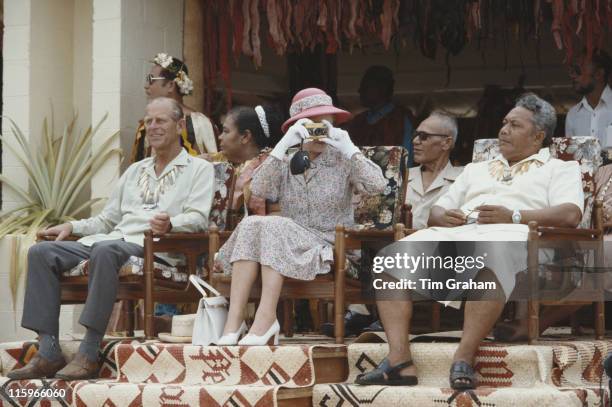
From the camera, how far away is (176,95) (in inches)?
378

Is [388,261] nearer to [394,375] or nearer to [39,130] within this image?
[394,375]

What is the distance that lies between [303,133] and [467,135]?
5.18 meters

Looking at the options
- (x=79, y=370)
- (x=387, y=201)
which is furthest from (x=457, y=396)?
(x=79, y=370)

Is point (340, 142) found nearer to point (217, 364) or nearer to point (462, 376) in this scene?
point (217, 364)

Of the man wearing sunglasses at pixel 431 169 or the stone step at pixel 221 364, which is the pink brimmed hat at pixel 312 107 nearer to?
the man wearing sunglasses at pixel 431 169

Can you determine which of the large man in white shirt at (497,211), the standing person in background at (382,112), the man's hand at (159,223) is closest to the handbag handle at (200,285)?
the man's hand at (159,223)

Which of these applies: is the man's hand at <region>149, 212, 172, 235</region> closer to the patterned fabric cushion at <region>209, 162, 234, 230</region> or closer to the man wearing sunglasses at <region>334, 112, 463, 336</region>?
the patterned fabric cushion at <region>209, 162, 234, 230</region>

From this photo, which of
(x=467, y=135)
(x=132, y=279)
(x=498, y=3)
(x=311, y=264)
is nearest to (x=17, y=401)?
(x=132, y=279)

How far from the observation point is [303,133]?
298 inches

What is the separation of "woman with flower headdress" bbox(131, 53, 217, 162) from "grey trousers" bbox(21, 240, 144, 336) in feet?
5.68

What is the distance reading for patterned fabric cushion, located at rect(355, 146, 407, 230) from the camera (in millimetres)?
8047

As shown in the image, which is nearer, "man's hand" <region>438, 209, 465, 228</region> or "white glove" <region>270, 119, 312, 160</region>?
"man's hand" <region>438, 209, 465, 228</region>

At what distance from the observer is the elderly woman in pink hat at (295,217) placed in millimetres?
7176

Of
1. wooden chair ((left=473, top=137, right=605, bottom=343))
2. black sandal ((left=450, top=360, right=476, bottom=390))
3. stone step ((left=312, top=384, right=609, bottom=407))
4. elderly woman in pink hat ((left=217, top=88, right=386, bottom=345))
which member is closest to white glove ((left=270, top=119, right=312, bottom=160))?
elderly woman in pink hat ((left=217, top=88, right=386, bottom=345))
